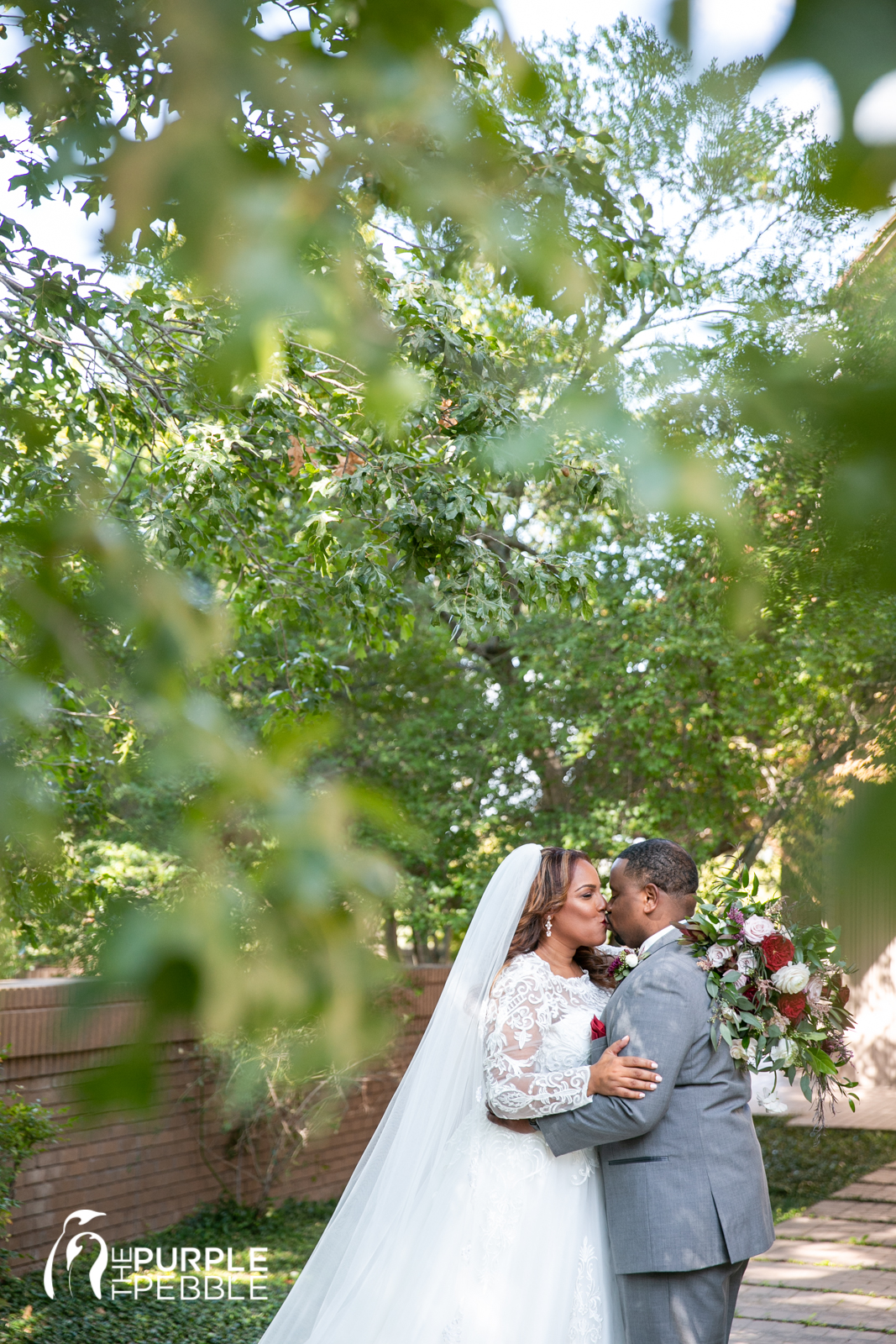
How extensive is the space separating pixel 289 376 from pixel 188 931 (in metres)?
3.53

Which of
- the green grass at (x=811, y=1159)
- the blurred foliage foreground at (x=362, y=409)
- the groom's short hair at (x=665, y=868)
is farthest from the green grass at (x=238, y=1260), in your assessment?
the blurred foliage foreground at (x=362, y=409)

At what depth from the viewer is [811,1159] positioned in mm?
9859

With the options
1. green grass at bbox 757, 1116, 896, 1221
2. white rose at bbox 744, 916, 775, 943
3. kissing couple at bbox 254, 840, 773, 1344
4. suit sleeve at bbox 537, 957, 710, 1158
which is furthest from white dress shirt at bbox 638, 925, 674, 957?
green grass at bbox 757, 1116, 896, 1221

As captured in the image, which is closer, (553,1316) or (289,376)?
(553,1316)

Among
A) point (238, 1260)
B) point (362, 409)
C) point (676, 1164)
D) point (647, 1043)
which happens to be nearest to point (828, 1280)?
point (238, 1260)

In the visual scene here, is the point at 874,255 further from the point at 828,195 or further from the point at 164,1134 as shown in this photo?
the point at 164,1134

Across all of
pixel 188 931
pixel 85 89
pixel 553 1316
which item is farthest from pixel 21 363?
pixel 188 931

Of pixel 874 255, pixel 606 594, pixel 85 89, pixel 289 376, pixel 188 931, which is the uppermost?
pixel 606 594

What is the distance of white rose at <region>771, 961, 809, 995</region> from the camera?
3137 millimetres

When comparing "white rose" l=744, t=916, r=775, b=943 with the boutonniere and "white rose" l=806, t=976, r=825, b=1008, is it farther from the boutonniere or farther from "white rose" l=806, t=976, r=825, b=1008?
the boutonniere

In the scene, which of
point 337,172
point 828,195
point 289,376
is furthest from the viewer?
point 289,376

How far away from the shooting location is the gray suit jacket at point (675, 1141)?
3082 millimetres

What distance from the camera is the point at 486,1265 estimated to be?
333cm

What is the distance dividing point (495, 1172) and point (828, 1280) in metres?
3.87
